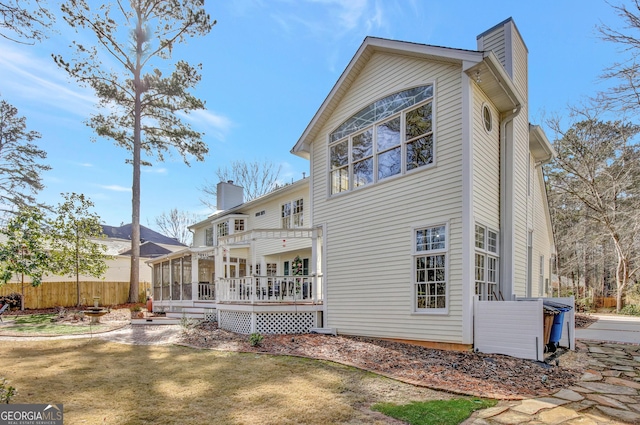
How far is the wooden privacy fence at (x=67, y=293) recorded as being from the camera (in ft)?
59.7

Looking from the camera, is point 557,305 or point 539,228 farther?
point 539,228

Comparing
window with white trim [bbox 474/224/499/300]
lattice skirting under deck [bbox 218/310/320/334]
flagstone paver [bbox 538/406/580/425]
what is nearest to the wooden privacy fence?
lattice skirting under deck [bbox 218/310/320/334]

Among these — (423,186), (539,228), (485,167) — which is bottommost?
(539,228)

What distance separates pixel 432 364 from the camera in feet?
21.2

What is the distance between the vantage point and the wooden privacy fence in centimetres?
1819

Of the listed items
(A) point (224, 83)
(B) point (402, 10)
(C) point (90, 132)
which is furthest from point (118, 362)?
(C) point (90, 132)

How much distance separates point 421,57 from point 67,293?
21086 mm

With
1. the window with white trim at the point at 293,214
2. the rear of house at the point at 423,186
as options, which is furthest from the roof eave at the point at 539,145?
the window with white trim at the point at 293,214

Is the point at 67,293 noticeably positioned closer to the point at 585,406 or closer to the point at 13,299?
the point at 13,299

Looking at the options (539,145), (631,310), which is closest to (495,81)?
(539,145)

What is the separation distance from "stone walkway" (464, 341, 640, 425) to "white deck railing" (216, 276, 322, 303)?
6.77 meters

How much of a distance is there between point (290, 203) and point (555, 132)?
18862 mm

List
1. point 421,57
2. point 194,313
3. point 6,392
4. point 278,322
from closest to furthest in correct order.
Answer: point 6,392, point 421,57, point 278,322, point 194,313

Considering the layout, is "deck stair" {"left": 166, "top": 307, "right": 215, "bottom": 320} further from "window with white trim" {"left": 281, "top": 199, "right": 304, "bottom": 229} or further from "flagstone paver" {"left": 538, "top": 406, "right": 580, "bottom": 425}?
"flagstone paver" {"left": 538, "top": 406, "right": 580, "bottom": 425}
